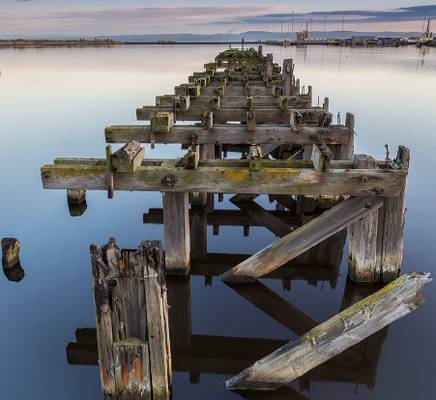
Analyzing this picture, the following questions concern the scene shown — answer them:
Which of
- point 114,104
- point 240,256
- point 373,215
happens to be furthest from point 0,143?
point 373,215

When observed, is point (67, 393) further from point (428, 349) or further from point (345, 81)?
point (345, 81)

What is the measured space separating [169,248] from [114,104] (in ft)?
83.5

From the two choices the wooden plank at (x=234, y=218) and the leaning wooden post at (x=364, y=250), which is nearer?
the leaning wooden post at (x=364, y=250)

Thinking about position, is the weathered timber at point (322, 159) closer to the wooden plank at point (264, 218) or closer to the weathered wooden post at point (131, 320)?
the weathered wooden post at point (131, 320)

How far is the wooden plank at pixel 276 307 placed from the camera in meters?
6.74

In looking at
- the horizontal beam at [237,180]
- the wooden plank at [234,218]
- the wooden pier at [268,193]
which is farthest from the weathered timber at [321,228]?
the wooden plank at [234,218]

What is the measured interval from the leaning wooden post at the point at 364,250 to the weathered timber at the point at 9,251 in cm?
589

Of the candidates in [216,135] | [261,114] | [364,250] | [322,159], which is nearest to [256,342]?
[364,250]

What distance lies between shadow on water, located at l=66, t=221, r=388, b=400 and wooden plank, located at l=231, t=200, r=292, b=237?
72.6 inches

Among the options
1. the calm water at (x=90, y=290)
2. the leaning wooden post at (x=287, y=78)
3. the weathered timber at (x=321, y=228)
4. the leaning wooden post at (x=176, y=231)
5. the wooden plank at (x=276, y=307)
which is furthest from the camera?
the leaning wooden post at (x=287, y=78)

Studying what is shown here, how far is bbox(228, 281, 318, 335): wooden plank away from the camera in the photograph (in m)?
6.74

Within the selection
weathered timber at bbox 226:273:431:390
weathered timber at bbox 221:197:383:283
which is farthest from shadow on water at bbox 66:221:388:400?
weathered timber at bbox 221:197:383:283

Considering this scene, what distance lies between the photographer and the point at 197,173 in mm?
5855

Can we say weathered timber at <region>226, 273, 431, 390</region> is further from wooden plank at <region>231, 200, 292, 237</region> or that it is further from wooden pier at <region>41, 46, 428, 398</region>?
wooden plank at <region>231, 200, 292, 237</region>
